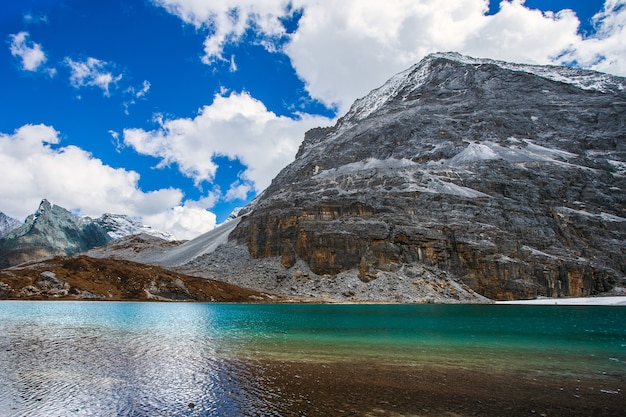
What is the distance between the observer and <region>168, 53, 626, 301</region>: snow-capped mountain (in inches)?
4222

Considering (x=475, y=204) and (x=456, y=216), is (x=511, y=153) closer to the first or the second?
(x=475, y=204)

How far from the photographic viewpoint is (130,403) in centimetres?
1363

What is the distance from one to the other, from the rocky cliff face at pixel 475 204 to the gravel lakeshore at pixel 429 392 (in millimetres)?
91519

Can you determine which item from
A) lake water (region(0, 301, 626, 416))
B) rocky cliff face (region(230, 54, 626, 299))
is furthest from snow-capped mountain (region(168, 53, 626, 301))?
lake water (region(0, 301, 626, 416))

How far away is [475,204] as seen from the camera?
122500 millimetres

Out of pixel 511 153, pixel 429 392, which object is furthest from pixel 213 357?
pixel 511 153

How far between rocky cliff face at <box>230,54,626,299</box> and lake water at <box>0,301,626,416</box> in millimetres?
74490

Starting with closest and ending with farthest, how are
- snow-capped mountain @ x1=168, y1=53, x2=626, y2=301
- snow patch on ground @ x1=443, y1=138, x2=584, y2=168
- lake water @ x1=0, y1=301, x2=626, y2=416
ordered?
lake water @ x1=0, y1=301, x2=626, y2=416 < snow-capped mountain @ x1=168, y1=53, x2=626, y2=301 < snow patch on ground @ x1=443, y1=138, x2=584, y2=168

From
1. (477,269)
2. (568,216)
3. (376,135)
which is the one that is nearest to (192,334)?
(477,269)

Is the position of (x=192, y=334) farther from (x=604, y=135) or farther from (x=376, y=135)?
(x=604, y=135)

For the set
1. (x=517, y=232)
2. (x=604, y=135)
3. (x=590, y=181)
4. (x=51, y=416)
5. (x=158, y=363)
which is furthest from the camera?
(x=604, y=135)

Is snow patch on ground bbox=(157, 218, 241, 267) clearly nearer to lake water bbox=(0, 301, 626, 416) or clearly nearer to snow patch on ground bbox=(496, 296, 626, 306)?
snow patch on ground bbox=(496, 296, 626, 306)

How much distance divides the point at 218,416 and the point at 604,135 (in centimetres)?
18464

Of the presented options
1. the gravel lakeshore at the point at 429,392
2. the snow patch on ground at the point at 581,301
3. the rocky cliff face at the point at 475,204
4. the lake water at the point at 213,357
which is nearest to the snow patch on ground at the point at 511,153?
the rocky cliff face at the point at 475,204
